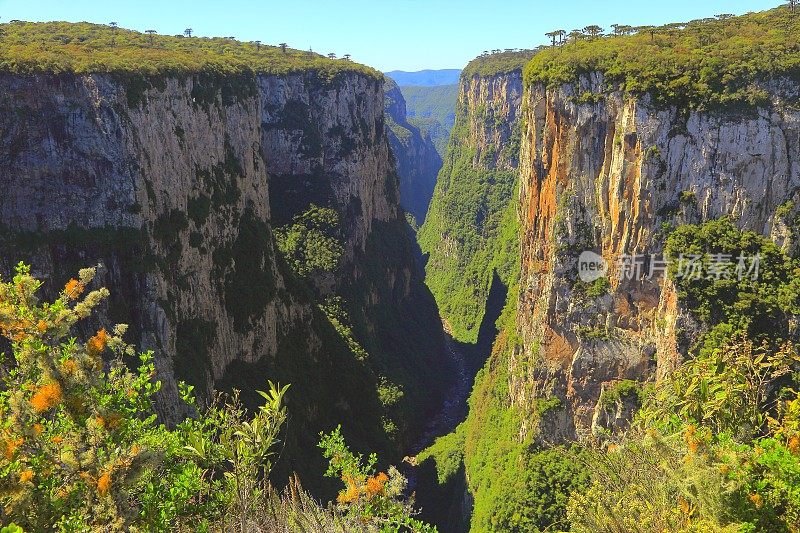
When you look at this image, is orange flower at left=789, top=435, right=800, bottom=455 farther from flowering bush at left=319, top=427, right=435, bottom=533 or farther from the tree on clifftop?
the tree on clifftop

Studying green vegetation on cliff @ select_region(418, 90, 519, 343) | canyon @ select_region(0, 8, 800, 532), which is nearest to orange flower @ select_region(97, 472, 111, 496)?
canyon @ select_region(0, 8, 800, 532)

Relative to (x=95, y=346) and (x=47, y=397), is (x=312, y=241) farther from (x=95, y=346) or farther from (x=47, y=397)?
(x=47, y=397)

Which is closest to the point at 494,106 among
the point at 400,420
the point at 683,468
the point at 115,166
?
the point at 400,420

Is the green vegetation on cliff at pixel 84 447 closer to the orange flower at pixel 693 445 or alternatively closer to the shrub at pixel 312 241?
the orange flower at pixel 693 445

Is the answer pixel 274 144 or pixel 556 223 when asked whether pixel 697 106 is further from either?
pixel 274 144

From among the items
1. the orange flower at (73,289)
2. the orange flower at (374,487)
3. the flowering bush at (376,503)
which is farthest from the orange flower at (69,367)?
the orange flower at (374,487)

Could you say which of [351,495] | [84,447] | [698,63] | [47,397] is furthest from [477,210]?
[47,397]
